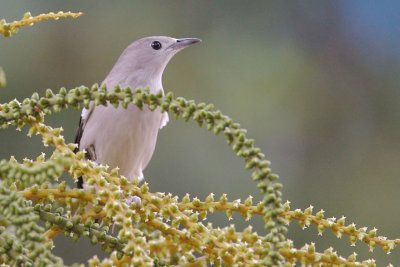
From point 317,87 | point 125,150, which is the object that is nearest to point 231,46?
point 317,87

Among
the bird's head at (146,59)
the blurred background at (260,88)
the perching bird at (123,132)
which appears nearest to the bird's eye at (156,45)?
the bird's head at (146,59)

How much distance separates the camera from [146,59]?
1.81 metres

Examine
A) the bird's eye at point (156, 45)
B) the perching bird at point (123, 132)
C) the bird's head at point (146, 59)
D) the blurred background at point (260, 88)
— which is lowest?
the perching bird at point (123, 132)

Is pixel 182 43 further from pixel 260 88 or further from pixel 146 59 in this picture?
pixel 260 88

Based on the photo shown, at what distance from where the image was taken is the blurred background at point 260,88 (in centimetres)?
420

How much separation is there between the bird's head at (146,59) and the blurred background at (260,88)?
176 centimetres

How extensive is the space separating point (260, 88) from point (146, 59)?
278cm

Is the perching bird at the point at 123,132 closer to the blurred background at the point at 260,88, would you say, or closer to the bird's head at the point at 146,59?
the bird's head at the point at 146,59

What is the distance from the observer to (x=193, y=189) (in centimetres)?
407

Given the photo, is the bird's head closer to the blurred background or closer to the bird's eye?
the bird's eye

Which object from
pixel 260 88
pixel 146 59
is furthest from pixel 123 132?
pixel 260 88

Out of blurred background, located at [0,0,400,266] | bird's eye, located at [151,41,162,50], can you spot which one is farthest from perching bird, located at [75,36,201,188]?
blurred background, located at [0,0,400,266]

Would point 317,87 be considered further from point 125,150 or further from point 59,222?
point 59,222

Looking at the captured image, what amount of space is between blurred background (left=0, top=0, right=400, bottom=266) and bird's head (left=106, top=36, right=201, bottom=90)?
5.77 feet
